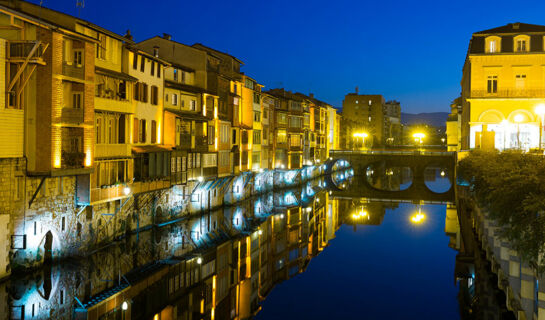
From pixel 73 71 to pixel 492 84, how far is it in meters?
41.1

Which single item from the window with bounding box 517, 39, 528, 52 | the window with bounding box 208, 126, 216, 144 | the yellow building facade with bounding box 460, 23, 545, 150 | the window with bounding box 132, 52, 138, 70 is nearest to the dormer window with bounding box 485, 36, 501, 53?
the yellow building facade with bounding box 460, 23, 545, 150

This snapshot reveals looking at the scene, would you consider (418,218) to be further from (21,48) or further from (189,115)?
(21,48)

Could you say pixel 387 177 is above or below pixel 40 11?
below

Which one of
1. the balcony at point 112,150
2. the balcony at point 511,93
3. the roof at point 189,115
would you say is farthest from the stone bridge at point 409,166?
the balcony at point 112,150

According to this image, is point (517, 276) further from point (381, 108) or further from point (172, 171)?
point (381, 108)

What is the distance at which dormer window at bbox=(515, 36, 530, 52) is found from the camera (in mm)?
48125

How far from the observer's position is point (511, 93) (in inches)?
1937

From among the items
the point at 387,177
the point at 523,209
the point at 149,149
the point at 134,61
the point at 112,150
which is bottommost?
the point at 387,177

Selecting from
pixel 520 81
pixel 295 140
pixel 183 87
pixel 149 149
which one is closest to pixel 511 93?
pixel 520 81

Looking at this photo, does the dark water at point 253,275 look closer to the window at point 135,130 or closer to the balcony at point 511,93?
the window at point 135,130

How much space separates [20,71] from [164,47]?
2147 cm

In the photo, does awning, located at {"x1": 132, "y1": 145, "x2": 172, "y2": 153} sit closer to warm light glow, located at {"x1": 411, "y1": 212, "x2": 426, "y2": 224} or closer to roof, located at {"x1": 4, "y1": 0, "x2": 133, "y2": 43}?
roof, located at {"x1": 4, "y1": 0, "x2": 133, "y2": 43}

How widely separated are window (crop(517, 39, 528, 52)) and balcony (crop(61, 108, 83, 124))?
42420 millimetres

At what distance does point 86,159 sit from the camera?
84.2 feet
